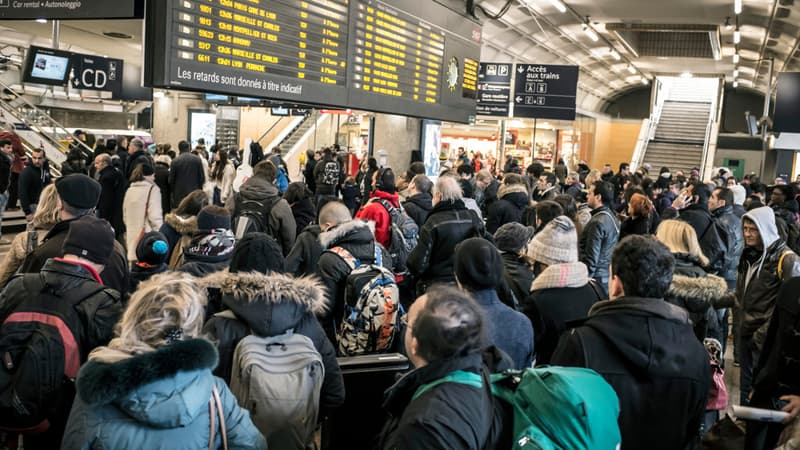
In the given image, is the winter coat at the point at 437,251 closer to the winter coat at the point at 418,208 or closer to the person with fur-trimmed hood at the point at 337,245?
the person with fur-trimmed hood at the point at 337,245

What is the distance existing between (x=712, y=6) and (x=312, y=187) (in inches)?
408

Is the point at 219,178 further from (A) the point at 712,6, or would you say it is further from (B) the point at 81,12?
(A) the point at 712,6

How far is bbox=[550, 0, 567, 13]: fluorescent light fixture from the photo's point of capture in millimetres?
16109

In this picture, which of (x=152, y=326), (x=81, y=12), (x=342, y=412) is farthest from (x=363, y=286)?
(x=81, y=12)

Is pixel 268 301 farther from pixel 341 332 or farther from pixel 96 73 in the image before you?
pixel 96 73

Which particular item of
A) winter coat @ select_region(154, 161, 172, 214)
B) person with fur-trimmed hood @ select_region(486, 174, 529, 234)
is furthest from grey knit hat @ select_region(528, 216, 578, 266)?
winter coat @ select_region(154, 161, 172, 214)

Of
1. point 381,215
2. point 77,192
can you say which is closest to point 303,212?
point 381,215

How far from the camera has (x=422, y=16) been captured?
8.65 metres

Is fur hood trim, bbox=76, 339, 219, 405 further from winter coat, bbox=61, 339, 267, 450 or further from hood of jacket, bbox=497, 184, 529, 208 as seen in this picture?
hood of jacket, bbox=497, 184, 529, 208

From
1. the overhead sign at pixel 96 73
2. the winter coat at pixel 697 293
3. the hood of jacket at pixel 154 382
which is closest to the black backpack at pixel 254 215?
the winter coat at pixel 697 293

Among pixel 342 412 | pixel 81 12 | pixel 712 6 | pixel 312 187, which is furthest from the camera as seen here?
pixel 712 6

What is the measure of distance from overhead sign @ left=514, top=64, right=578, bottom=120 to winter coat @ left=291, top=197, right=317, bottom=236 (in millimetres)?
7887

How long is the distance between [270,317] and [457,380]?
0.91 meters

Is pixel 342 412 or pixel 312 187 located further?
pixel 312 187
